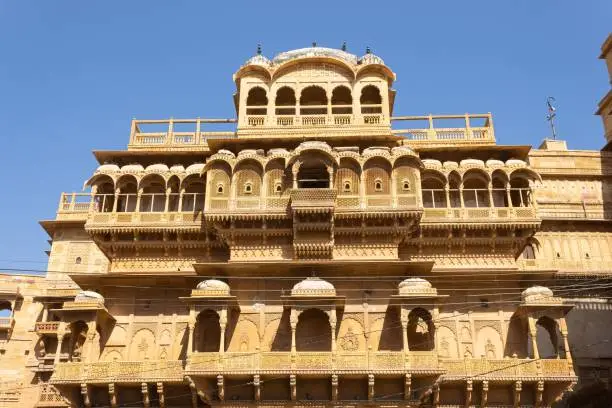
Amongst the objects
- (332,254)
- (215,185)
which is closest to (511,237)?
(332,254)

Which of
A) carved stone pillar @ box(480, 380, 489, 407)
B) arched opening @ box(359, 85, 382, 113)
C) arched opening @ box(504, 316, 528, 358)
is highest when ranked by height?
arched opening @ box(359, 85, 382, 113)

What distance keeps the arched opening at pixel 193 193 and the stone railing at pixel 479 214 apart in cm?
868

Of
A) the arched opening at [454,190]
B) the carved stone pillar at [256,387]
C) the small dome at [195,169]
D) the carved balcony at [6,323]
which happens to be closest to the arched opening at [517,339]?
the arched opening at [454,190]

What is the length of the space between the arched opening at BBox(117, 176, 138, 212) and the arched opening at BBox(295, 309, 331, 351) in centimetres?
845

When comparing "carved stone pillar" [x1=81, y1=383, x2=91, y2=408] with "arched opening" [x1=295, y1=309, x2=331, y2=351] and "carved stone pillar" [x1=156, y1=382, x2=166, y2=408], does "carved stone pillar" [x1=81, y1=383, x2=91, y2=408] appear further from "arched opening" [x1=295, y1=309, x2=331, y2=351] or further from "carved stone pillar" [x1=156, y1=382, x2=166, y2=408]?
"arched opening" [x1=295, y1=309, x2=331, y2=351]

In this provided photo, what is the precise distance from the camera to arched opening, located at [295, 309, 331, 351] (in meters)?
20.8

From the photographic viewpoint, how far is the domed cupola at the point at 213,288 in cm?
2039

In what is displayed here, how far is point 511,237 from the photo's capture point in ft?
74.5

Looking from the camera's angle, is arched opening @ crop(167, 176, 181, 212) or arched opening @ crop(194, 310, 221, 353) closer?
arched opening @ crop(194, 310, 221, 353)

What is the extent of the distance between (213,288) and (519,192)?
40.4 feet

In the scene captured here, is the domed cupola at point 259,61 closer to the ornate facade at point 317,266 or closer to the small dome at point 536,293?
the ornate facade at point 317,266

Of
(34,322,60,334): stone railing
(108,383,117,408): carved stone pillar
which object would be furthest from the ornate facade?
(34,322,60,334): stone railing

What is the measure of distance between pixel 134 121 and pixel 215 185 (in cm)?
586

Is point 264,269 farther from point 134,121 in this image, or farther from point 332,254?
point 134,121
